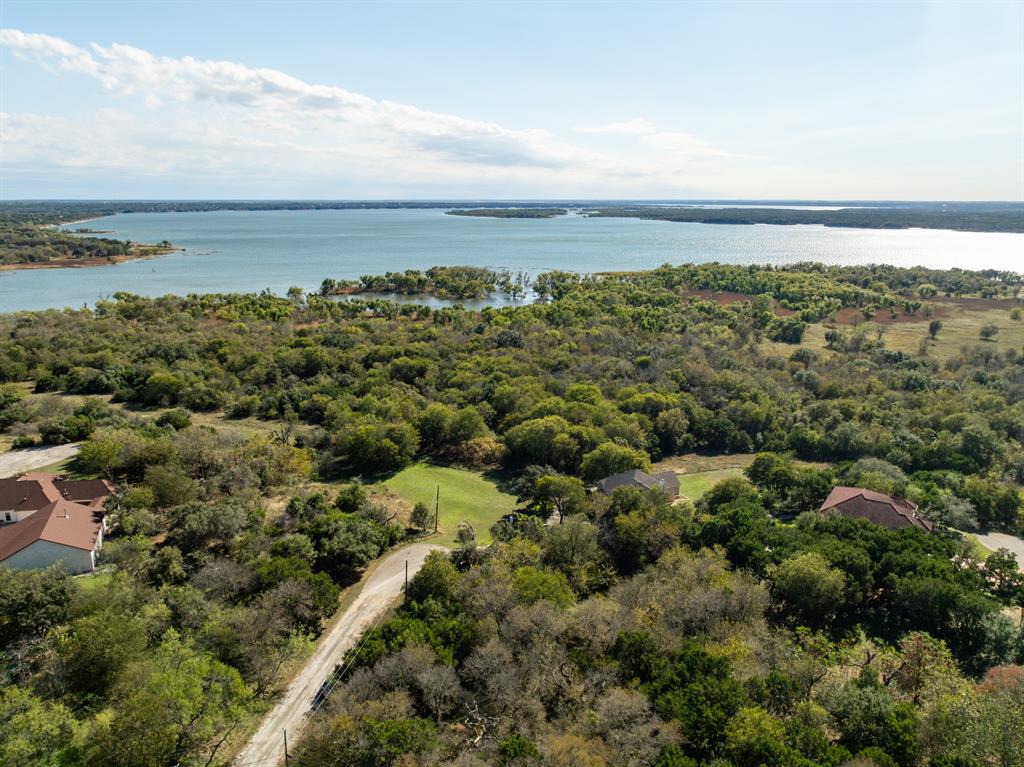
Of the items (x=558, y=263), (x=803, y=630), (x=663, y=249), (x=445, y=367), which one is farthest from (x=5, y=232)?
(x=803, y=630)

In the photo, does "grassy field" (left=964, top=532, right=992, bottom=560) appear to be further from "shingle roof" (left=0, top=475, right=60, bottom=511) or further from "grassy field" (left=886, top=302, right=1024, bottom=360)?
"grassy field" (left=886, top=302, right=1024, bottom=360)

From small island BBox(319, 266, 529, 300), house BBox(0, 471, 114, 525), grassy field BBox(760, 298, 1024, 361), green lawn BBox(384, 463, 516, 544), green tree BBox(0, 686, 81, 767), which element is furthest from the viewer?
small island BBox(319, 266, 529, 300)

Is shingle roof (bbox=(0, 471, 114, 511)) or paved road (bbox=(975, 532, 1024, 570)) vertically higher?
shingle roof (bbox=(0, 471, 114, 511))

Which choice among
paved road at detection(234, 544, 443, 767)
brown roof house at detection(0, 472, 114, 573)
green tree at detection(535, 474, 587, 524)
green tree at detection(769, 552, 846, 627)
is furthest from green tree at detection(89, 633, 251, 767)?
green tree at detection(769, 552, 846, 627)

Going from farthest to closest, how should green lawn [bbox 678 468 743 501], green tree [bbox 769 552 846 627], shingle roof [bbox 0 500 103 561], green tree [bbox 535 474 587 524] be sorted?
1. green lawn [bbox 678 468 743 501]
2. green tree [bbox 535 474 587 524]
3. shingle roof [bbox 0 500 103 561]
4. green tree [bbox 769 552 846 627]

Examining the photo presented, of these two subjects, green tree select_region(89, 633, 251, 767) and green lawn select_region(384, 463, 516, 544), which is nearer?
green tree select_region(89, 633, 251, 767)

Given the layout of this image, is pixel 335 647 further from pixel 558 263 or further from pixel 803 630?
pixel 558 263

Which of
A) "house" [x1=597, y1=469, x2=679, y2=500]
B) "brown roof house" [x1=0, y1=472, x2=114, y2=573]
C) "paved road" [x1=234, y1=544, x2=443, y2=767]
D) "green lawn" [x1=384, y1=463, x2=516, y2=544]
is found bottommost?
"paved road" [x1=234, y1=544, x2=443, y2=767]

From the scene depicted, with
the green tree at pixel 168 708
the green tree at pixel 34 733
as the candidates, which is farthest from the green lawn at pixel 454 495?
the green tree at pixel 34 733

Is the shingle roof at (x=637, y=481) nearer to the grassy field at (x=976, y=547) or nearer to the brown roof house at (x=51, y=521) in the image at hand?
the grassy field at (x=976, y=547)
